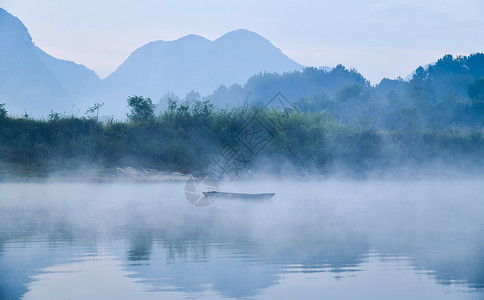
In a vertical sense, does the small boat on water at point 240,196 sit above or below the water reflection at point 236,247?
above

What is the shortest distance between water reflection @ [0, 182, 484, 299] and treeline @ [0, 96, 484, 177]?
10.5 metres

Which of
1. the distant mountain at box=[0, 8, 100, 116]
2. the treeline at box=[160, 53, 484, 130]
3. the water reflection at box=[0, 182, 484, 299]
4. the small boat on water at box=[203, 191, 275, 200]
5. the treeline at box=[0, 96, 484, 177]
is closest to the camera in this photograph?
the water reflection at box=[0, 182, 484, 299]

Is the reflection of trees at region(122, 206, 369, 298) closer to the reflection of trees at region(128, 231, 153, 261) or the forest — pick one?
the reflection of trees at region(128, 231, 153, 261)

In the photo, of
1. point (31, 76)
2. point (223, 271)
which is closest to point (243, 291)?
point (223, 271)

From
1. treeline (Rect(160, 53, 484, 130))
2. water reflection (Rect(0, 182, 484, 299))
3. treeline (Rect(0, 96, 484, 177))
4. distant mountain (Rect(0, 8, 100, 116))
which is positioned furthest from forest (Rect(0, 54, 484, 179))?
distant mountain (Rect(0, 8, 100, 116))

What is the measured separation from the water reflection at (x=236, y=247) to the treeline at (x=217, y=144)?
34.4ft

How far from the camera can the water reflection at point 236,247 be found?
375 inches

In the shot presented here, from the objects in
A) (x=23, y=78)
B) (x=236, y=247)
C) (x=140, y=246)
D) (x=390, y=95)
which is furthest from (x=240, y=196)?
(x=23, y=78)

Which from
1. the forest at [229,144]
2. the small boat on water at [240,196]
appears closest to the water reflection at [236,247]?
the small boat on water at [240,196]

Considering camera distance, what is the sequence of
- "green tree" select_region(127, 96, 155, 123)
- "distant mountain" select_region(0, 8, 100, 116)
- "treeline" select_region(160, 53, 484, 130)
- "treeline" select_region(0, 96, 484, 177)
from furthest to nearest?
"distant mountain" select_region(0, 8, 100, 116)
"treeline" select_region(160, 53, 484, 130)
"green tree" select_region(127, 96, 155, 123)
"treeline" select_region(0, 96, 484, 177)

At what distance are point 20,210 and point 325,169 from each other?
2657cm

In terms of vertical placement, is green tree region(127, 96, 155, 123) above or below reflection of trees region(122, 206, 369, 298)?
above

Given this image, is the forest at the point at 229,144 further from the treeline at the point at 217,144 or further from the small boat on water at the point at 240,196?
the small boat on water at the point at 240,196

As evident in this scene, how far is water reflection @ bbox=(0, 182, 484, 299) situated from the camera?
9.52 metres
